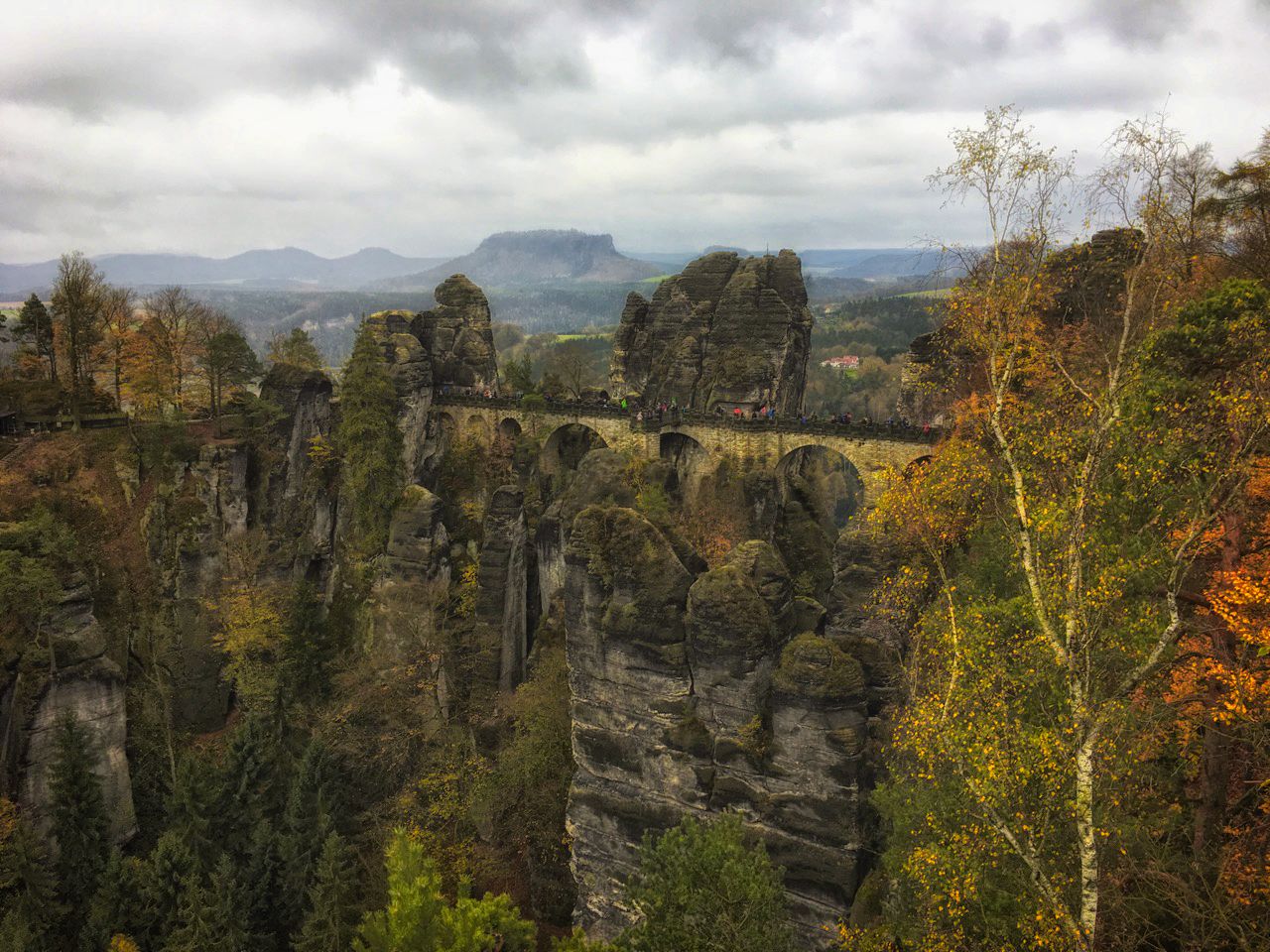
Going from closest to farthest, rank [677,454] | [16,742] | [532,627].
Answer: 1. [16,742]
2. [532,627]
3. [677,454]

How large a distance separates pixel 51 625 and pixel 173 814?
8.92 m

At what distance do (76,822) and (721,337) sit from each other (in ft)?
128

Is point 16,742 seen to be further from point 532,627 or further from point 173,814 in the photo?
point 532,627

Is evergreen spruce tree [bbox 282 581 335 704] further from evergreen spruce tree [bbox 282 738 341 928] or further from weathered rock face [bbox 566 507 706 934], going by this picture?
weathered rock face [bbox 566 507 706 934]

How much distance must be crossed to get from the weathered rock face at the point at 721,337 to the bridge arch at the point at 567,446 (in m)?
5.04

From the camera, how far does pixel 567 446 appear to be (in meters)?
48.2

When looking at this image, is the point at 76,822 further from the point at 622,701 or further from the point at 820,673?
the point at 820,673

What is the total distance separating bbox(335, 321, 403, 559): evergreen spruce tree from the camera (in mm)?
39250

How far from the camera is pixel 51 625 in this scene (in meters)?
28.4

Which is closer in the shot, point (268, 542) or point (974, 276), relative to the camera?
point (974, 276)

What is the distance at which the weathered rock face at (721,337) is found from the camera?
1737 inches

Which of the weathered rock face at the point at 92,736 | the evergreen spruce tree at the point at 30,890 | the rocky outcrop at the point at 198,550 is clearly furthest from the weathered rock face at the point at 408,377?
the evergreen spruce tree at the point at 30,890

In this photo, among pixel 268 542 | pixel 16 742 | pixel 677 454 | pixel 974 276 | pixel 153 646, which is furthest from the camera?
pixel 677 454

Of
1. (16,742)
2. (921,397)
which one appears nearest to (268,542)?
(16,742)
